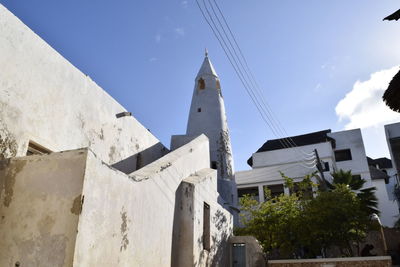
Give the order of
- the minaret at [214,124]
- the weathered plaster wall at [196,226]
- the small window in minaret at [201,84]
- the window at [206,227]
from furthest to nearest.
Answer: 1. the small window in minaret at [201,84]
2. the minaret at [214,124]
3. the window at [206,227]
4. the weathered plaster wall at [196,226]

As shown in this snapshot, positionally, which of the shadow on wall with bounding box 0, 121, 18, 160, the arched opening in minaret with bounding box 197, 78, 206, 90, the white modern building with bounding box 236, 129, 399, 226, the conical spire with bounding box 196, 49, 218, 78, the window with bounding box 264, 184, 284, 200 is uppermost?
the conical spire with bounding box 196, 49, 218, 78

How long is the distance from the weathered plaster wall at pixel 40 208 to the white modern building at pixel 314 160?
18.2 metres

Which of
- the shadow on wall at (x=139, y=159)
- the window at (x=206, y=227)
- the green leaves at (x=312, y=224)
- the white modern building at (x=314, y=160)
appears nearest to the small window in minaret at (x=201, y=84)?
the shadow on wall at (x=139, y=159)

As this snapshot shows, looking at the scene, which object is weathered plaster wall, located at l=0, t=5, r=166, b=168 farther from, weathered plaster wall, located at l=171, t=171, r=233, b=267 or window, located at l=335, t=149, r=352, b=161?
window, located at l=335, t=149, r=352, b=161

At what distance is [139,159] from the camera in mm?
11367

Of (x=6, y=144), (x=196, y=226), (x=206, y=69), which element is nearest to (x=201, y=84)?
(x=206, y=69)

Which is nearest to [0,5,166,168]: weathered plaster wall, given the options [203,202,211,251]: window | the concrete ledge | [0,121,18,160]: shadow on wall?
[0,121,18,160]: shadow on wall

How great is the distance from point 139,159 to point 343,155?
22.7 metres

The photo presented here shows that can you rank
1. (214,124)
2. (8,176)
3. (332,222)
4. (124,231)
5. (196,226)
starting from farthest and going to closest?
(214,124) < (332,222) < (196,226) < (124,231) < (8,176)

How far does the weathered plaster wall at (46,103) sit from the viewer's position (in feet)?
20.8

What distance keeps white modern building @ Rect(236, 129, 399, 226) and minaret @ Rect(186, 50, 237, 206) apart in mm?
6534

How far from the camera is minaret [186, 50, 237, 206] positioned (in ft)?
52.4

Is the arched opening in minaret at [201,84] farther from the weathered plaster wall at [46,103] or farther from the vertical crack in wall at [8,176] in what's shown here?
Result: the vertical crack in wall at [8,176]

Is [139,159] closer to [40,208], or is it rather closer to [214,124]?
[214,124]
